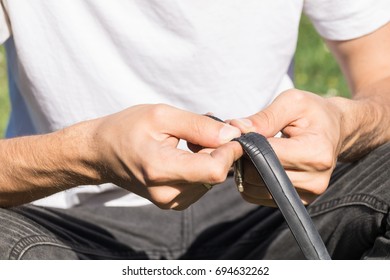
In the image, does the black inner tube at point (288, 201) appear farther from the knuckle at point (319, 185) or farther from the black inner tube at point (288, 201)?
the knuckle at point (319, 185)

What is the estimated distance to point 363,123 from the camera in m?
2.02

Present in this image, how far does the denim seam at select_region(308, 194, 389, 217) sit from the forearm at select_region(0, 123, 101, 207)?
0.54 metres

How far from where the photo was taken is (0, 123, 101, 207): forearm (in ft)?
5.77

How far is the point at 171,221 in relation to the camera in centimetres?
220

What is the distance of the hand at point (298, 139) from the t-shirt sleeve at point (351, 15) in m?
0.59

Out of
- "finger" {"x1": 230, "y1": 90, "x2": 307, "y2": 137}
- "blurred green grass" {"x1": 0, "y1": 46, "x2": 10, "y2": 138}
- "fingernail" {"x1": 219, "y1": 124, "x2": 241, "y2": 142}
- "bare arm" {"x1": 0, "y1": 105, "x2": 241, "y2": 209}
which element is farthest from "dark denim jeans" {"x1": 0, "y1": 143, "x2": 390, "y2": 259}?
"blurred green grass" {"x1": 0, "y1": 46, "x2": 10, "y2": 138}

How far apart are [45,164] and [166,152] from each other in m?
0.35

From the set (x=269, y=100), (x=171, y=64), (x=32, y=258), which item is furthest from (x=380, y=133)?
(x=32, y=258)

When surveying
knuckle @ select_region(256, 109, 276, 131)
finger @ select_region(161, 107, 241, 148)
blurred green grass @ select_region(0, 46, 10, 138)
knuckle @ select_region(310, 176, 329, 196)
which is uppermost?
finger @ select_region(161, 107, 241, 148)

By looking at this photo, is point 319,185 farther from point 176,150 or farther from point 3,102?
point 3,102

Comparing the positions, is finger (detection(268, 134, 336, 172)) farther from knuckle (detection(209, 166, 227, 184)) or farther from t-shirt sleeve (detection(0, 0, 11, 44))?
t-shirt sleeve (detection(0, 0, 11, 44))

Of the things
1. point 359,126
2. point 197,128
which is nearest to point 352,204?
point 359,126

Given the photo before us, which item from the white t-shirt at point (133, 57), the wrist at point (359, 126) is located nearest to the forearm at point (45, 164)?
the white t-shirt at point (133, 57)

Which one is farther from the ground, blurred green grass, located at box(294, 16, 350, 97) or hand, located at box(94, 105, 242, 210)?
hand, located at box(94, 105, 242, 210)
